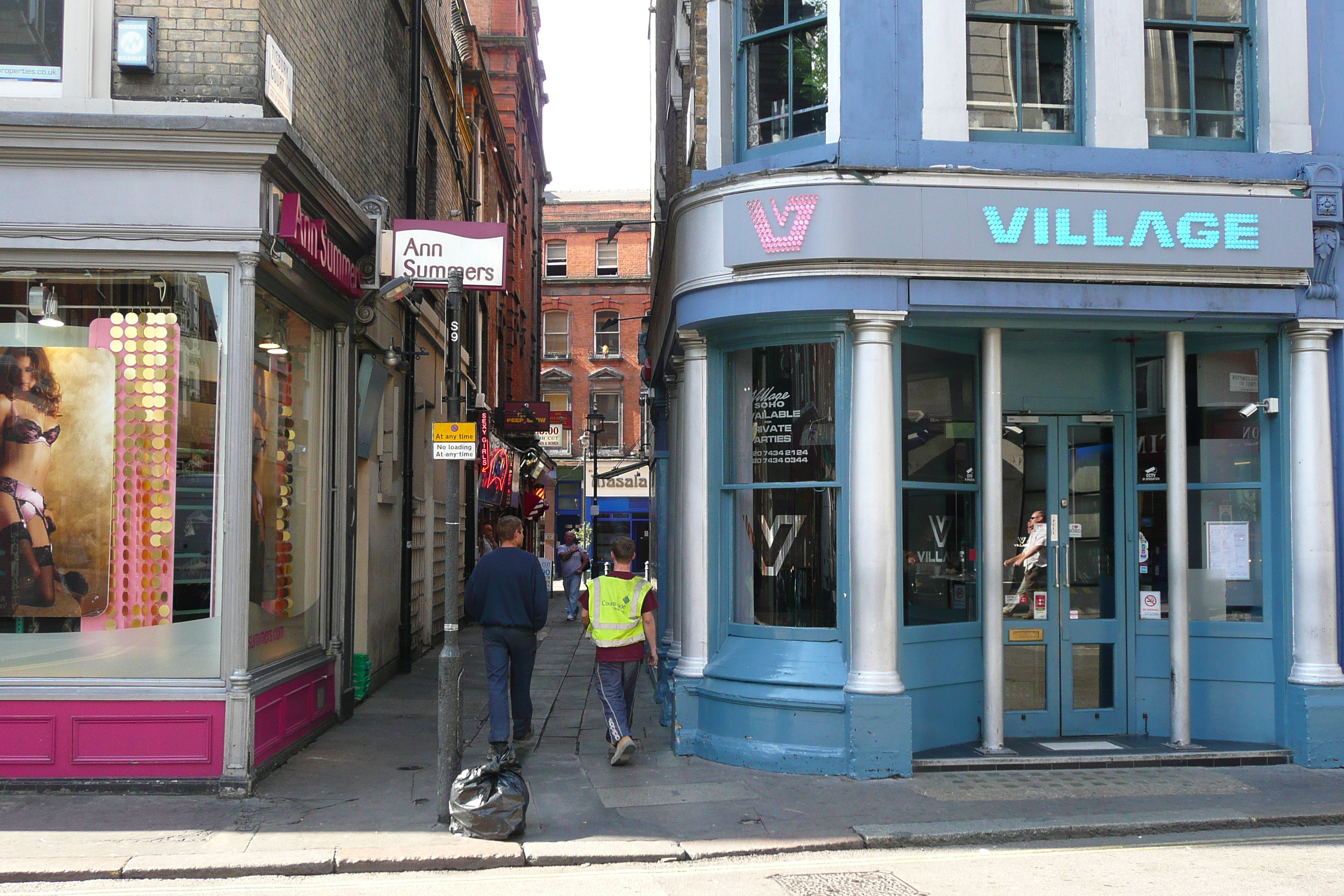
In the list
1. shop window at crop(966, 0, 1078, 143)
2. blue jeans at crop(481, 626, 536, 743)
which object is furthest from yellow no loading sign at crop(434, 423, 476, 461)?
shop window at crop(966, 0, 1078, 143)

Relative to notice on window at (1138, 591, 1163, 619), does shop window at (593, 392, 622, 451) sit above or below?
above

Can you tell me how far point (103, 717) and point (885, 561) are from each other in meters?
5.79

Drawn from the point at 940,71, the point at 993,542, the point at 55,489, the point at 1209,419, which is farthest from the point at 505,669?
the point at 1209,419

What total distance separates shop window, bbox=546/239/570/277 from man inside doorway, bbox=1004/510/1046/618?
45121mm

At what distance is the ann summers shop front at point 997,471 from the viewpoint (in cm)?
905

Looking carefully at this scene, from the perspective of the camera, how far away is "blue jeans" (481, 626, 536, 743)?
9281mm

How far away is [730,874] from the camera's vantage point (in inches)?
259

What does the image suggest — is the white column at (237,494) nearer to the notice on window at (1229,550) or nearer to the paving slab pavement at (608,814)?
the paving slab pavement at (608,814)

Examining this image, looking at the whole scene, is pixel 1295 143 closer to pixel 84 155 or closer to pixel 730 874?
pixel 730 874

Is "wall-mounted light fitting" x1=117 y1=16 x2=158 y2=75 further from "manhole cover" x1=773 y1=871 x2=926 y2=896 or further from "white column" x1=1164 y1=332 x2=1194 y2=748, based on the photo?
"white column" x1=1164 y1=332 x2=1194 y2=748

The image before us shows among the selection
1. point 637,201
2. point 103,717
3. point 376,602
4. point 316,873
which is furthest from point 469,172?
point 637,201

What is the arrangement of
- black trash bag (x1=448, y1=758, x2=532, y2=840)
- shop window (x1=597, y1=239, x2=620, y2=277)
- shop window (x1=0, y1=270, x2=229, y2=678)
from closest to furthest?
black trash bag (x1=448, y1=758, x2=532, y2=840), shop window (x1=0, y1=270, x2=229, y2=678), shop window (x1=597, y1=239, x2=620, y2=277)

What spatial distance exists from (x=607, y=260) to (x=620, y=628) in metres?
45.2

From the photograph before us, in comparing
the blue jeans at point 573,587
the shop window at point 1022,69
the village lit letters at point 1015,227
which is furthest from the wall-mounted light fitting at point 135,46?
the blue jeans at point 573,587
